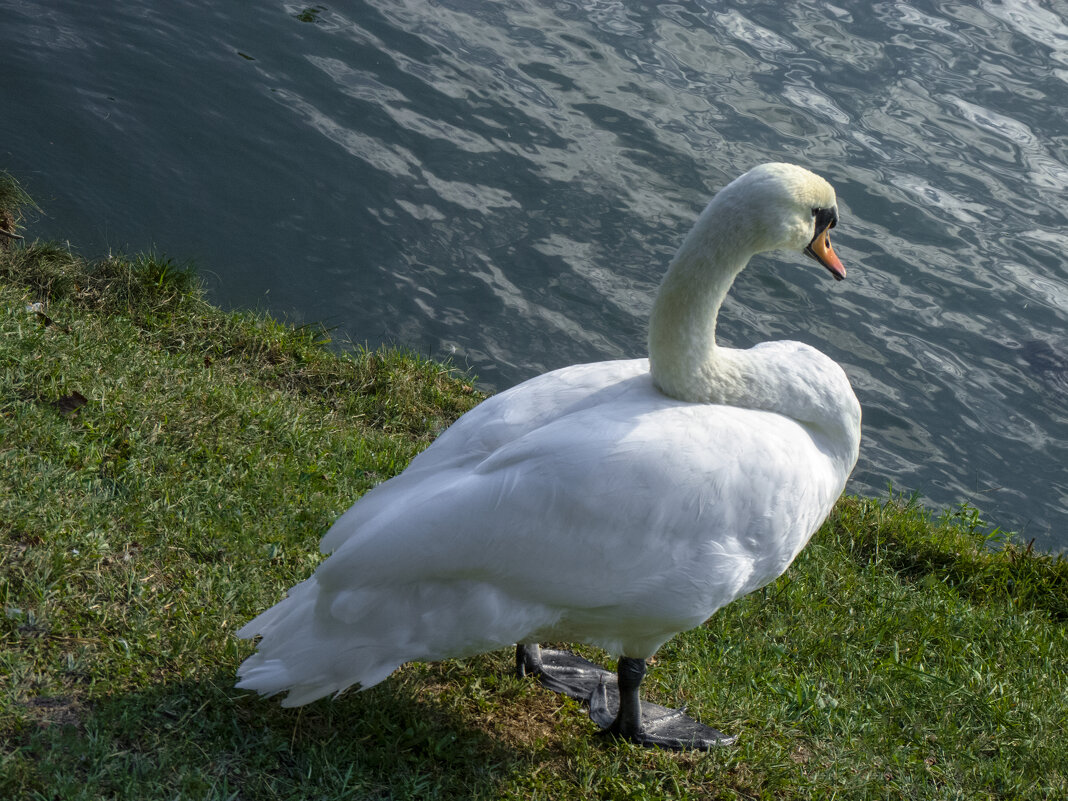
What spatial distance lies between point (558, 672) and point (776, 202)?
1.65m

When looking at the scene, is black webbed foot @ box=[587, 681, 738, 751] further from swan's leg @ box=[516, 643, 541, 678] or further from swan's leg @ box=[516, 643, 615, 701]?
swan's leg @ box=[516, 643, 541, 678]

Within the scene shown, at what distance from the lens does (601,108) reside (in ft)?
32.2

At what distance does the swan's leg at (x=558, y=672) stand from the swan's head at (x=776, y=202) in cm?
147

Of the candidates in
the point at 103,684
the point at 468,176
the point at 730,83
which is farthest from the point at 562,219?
the point at 103,684

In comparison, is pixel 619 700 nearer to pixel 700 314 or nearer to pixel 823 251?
pixel 700 314

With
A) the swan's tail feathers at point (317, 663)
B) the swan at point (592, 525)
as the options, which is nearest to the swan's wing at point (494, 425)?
the swan at point (592, 525)

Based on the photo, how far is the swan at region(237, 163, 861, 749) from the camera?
9.05ft

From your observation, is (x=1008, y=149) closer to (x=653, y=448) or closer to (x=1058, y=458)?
(x=1058, y=458)

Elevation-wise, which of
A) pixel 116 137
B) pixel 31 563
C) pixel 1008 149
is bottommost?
pixel 116 137

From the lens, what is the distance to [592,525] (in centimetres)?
277

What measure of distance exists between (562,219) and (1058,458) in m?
4.01

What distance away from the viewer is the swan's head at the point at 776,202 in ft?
10.4

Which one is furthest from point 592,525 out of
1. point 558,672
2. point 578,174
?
point 578,174

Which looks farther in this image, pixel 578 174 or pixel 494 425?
pixel 578 174
